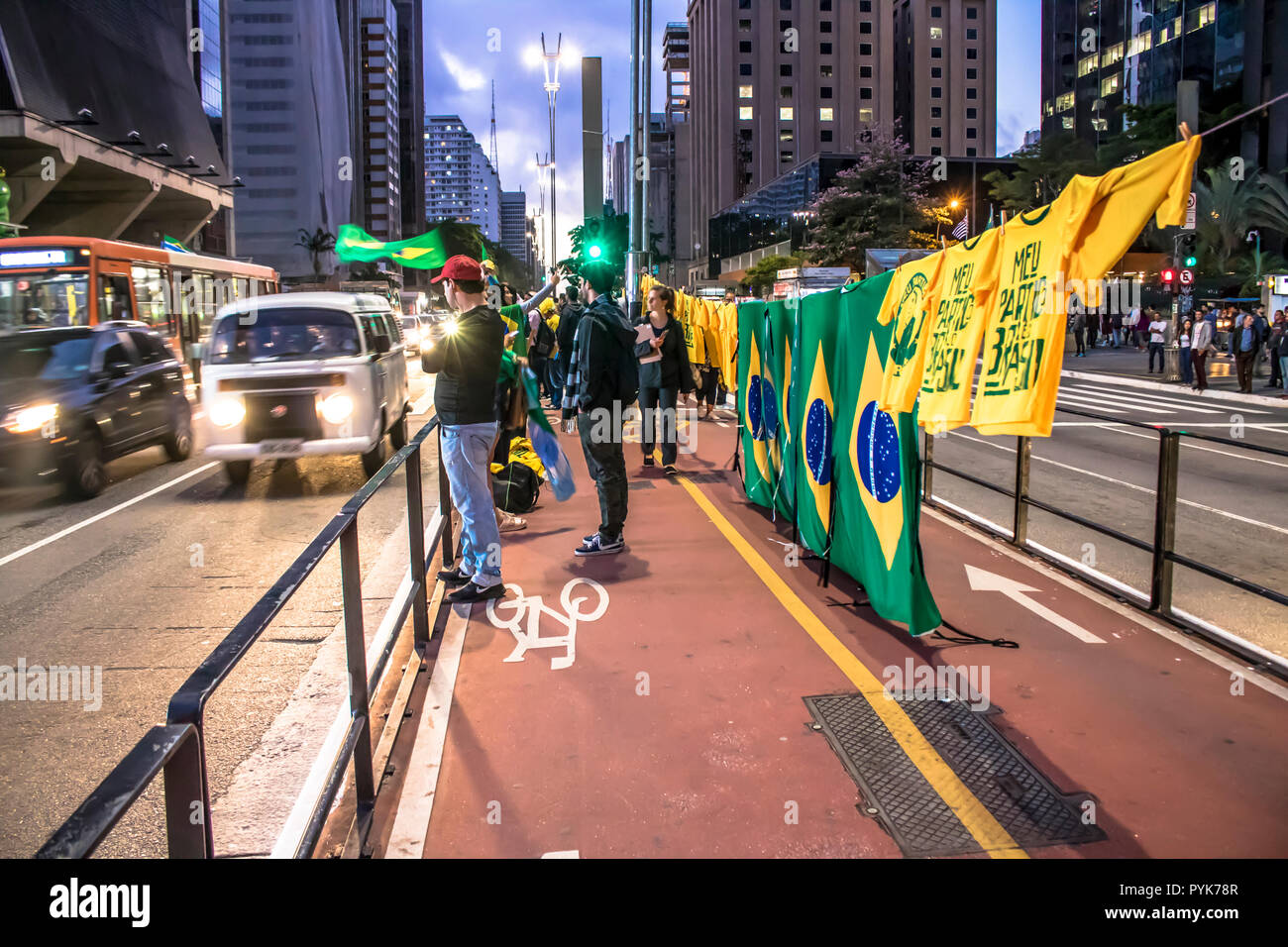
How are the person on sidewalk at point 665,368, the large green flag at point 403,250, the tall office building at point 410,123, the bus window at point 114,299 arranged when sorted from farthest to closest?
the tall office building at point 410,123 < the large green flag at point 403,250 < the bus window at point 114,299 < the person on sidewalk at point 665,368

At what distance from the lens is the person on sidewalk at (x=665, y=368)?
10.9m

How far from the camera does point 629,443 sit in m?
13.9

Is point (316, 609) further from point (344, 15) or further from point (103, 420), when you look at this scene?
point (344, 15)

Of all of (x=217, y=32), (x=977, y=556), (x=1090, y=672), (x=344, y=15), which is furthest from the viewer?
(x=344, y=15)

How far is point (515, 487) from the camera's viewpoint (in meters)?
8.09

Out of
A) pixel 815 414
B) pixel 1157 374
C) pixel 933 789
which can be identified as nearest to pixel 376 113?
pixel 1157 374

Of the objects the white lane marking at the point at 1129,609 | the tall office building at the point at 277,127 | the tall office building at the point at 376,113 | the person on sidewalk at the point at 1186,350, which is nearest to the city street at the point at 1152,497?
the white lane marking at the point at 1129,609

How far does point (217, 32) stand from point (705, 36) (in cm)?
7896

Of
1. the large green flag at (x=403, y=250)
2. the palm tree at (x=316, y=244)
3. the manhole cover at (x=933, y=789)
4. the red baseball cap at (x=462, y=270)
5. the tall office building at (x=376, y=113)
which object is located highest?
the tall office building at (x=376, y=113)

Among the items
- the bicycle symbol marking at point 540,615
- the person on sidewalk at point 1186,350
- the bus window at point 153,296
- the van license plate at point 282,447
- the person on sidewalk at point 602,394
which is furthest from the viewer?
the person on sidewalk at point 1186,350

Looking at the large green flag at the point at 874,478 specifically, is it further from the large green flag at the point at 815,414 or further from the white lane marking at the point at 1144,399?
the white lane marking at the point at 1144,399

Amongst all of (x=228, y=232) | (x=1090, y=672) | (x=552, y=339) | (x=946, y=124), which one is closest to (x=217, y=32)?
(x=228, y=232)

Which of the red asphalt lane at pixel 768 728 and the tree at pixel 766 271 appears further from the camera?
the tree at pixel 766 271

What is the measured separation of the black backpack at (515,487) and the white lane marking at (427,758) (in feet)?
7.62
